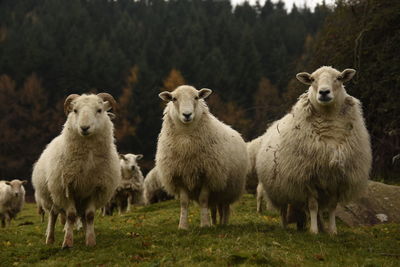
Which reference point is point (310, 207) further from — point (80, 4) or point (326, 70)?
point (80, 4)

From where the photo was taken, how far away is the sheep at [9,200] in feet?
63.0

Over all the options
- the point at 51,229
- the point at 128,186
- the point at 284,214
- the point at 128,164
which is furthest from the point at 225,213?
the point at 128,164

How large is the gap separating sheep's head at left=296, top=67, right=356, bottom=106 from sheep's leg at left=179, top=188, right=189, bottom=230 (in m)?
3.09

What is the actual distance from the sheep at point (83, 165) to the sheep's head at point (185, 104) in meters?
1.43

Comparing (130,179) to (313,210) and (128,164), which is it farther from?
(313,210)

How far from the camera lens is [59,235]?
11367 millimetres

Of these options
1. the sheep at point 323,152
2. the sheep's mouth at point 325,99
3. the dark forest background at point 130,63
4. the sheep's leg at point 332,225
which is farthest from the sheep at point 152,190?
the dark forest background at point 130,63

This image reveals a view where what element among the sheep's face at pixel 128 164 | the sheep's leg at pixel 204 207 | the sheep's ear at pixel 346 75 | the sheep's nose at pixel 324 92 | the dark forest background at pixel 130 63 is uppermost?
the dark forest background at pixel 130 63

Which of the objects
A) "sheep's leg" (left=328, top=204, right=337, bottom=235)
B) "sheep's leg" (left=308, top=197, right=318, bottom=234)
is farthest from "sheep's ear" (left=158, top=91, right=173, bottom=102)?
"sheep's leg" (left=328, top=204, right=337, bottom=235)

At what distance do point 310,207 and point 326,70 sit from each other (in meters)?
2.59

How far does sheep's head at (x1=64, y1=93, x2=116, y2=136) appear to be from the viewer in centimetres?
881

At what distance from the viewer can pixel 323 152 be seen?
920cm

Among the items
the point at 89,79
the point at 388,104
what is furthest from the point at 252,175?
the point at 89,79

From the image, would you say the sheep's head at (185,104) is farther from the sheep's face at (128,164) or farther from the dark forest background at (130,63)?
the dark forest background at (130,63)
